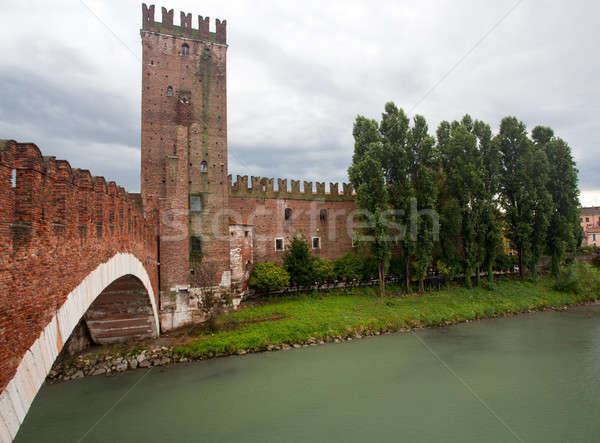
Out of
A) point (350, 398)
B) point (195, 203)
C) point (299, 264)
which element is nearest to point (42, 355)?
point (350, 398)

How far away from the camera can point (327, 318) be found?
14.5 meters

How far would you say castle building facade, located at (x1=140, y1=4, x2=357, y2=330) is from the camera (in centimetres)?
1417

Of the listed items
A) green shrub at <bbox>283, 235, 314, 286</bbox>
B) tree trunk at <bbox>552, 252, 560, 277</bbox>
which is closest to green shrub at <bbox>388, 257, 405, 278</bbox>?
green shrub at <bbox>283, 235, 314, 286</bbox>

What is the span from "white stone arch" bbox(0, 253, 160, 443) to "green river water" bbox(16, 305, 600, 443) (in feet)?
12.8

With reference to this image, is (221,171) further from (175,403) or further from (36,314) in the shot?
(36,314)

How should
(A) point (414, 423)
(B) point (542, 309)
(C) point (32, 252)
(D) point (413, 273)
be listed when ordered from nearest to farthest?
(C) point (32, 252)
(A) point (414, 423)
(B) point (542, 309)
(D) point (413, 273)

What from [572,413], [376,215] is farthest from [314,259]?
[572,413]

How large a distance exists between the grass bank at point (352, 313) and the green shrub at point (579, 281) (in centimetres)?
36

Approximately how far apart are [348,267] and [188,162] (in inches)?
411

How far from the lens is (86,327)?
38.0ft

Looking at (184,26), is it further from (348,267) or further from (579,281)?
(579,281)

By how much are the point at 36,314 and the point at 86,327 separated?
8.91 meters

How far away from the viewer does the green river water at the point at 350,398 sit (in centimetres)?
731

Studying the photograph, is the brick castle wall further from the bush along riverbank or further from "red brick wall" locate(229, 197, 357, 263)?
the bush along riverbank
